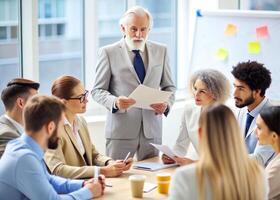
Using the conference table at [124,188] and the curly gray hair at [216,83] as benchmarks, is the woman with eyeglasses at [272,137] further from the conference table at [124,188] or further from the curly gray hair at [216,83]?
the curly gray hair at [216,83]

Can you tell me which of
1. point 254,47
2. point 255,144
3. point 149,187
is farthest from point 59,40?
point 149,187

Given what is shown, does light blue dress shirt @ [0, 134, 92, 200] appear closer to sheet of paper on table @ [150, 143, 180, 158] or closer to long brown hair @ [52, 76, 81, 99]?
long brown hair @ [52, 76, 81, 99]

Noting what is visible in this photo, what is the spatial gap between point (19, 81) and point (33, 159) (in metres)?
0.80

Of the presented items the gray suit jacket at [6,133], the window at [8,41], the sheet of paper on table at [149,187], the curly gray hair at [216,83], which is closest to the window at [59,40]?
the window at [8,41]

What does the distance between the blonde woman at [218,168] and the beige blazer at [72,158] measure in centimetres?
116

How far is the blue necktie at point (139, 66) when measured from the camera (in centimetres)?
418

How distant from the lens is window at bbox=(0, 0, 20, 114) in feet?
15.0

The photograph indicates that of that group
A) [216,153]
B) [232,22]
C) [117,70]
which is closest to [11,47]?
[117,70]

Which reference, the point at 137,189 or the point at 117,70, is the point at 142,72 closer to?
the point at 117,70

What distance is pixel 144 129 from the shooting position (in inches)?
164

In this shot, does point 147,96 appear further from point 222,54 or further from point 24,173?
point 222,54

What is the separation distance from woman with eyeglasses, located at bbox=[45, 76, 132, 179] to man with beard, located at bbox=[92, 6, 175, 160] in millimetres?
520

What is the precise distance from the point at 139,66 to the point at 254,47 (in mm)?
1369

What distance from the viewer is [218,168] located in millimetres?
2164
